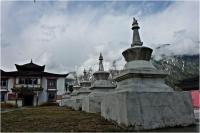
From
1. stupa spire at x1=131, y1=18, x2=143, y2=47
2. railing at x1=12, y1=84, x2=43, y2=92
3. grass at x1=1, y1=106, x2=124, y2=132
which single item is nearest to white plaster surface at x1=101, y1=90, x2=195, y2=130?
grass at x1=1, y1=106, x2=124, y2=132

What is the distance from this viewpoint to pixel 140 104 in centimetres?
538

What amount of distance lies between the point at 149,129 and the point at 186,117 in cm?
129

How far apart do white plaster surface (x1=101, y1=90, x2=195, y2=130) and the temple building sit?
125ft

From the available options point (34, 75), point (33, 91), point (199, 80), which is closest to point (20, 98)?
point (33, 91)

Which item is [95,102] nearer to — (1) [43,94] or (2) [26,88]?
(2) [26,88]

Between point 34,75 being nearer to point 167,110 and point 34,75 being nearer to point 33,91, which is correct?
point 33,91

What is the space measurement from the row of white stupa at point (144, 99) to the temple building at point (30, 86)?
37.6m

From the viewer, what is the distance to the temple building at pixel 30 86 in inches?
1692

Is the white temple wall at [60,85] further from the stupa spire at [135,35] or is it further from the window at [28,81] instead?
the stupa spire at [135,35]

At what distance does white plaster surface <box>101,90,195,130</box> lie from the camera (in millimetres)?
5266

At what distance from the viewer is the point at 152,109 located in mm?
5488

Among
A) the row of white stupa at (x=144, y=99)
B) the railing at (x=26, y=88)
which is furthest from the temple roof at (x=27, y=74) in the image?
the row of white stupa at (x=144, y=99)

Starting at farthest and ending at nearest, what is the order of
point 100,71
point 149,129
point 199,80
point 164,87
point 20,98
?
point 20,98 → point 199,80 → point 100,71 → point 164,87 → point 149,129

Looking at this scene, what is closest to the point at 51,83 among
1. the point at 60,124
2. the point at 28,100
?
the point at 28,100
